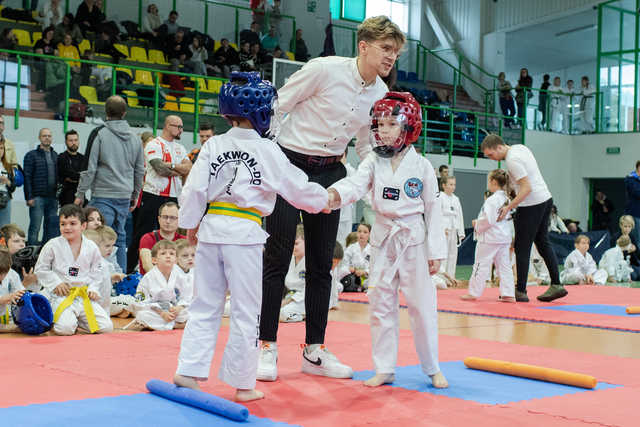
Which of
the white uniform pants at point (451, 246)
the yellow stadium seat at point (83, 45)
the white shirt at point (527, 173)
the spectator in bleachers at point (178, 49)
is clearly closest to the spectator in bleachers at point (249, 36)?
the spectator in bleachers at point (178, 49)

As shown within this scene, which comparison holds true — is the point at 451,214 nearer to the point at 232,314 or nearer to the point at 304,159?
the point at 304,159

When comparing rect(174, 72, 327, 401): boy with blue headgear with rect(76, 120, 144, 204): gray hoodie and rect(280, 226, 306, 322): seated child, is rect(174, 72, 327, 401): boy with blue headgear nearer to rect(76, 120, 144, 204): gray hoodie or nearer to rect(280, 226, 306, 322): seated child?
rect(280, 226, 306, 322): seated child

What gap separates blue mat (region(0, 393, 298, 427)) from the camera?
267 centimetres

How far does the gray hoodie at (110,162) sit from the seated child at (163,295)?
4.84 feet

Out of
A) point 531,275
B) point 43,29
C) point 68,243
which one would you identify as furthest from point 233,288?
point 43,29

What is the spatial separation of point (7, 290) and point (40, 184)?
430cm

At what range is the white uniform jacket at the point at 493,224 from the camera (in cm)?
833

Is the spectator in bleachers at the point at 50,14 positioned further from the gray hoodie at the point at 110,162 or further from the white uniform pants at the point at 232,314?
the white uniform pants at the point at 232,314

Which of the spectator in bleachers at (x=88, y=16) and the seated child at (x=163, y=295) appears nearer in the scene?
the seated child at (x=163, y=295)

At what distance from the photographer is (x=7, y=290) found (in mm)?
5273

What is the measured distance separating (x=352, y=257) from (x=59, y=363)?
548 centimetres

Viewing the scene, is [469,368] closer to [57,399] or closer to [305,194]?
[305,194]

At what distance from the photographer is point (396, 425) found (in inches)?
111

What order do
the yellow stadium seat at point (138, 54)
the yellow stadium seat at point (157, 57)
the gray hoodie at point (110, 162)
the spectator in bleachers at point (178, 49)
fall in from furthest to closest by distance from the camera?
the yellow stadium seat at point (157, 57), the spectator in bleachers at point (178, 49), the yellow stadium seat at point (138, 54), the gray hoodie at point (110, 162)
